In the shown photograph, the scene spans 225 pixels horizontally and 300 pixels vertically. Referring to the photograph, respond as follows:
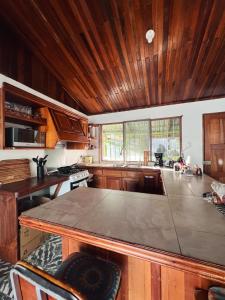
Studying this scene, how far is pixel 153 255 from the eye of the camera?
24.4 inches

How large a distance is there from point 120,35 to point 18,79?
5.38ft

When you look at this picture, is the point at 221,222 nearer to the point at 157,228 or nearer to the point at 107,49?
the point at 157,228

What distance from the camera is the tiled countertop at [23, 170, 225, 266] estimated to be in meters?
0.66

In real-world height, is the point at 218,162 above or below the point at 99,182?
above

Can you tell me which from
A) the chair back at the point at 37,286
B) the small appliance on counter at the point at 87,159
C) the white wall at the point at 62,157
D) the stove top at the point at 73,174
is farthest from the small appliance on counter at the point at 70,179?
the chair back at the point at 37,286

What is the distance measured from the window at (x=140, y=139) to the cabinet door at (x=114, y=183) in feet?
2.60

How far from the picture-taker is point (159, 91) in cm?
320

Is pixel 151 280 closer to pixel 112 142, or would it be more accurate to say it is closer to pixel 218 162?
pixel 218 162

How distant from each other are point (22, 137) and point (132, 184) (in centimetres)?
229

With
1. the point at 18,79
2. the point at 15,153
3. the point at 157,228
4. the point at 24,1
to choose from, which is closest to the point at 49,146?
the point at 15,153

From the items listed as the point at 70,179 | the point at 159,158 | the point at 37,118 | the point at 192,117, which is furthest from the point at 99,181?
the point at 192,117

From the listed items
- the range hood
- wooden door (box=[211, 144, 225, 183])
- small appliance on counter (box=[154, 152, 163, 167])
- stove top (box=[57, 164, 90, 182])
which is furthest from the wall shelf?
wooden door (box=[211, 144, 225, 183])

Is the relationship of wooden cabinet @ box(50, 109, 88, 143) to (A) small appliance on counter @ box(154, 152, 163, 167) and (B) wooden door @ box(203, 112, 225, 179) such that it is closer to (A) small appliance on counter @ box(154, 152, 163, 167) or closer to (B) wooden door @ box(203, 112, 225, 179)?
(A) small appliance on counter @ box(154, 152, 163, 167)

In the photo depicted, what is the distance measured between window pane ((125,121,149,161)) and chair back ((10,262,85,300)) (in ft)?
11.3
